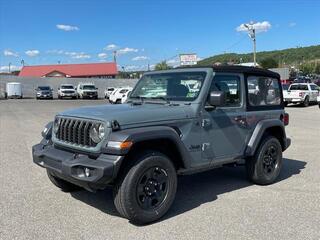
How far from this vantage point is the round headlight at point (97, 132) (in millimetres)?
5129

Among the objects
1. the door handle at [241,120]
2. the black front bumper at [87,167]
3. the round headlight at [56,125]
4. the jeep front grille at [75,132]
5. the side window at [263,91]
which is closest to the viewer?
the black front bumper at [87,167]

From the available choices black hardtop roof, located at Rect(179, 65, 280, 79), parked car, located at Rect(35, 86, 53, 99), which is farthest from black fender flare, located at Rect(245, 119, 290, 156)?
parked car, located at Rect(35, 86, 53, 99)

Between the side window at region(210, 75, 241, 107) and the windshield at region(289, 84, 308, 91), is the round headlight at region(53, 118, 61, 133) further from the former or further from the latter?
the windshield at region(289, 84, 308, 91)

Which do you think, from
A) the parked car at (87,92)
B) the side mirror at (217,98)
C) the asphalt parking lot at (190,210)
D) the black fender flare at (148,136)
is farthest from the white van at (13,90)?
the black fender flare at (148,136)

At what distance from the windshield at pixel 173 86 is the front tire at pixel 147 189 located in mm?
1148

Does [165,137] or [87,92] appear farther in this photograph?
[87,92]

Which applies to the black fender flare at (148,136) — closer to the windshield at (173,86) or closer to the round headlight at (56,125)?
the windshield at (173,86)

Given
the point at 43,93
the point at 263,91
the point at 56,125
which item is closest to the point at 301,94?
the point at 263,91

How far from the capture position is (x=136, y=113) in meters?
5.34

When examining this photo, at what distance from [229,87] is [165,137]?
1.71 metres

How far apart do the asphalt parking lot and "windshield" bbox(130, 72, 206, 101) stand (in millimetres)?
1515

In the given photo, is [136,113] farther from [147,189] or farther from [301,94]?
[301,94]

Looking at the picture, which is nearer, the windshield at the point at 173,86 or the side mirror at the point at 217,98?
the side mirror at the point at 217,98

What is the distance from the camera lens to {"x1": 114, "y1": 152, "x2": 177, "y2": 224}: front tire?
5.05 metres
